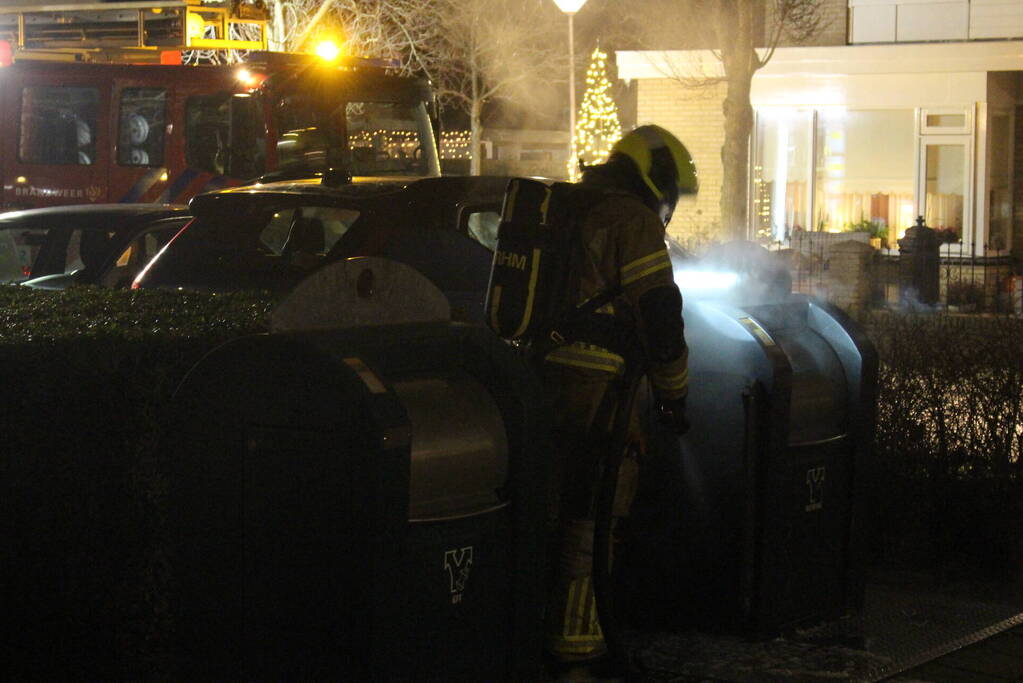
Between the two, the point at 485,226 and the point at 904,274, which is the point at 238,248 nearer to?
the point at 485,226

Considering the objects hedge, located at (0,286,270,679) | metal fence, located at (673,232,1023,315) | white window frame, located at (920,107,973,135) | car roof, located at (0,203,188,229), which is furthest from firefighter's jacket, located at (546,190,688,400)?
white window frame, located at (920,107,973,135)

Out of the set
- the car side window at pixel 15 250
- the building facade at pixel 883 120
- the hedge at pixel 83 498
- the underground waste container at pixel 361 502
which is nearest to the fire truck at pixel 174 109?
the car side window at pixel 15 250

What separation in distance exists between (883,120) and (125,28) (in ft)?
39.8

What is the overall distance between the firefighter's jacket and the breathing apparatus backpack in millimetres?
36

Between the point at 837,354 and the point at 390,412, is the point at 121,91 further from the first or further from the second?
the point at 390,412

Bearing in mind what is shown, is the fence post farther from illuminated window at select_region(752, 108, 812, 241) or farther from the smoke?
the smoke

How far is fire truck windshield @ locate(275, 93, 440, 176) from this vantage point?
15.5 m

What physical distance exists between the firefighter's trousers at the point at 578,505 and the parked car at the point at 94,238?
220 inches

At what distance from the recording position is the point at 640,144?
4.80 meters

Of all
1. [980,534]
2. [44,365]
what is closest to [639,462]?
[44,365]

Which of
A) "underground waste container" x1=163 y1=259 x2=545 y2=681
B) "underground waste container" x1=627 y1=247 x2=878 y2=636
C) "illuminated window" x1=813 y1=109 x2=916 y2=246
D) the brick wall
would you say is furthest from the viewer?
the brick wall

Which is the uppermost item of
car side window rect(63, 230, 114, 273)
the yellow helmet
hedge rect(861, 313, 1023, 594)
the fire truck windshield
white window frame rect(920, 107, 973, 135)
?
white window frame rect(920, 107, 973, 135)

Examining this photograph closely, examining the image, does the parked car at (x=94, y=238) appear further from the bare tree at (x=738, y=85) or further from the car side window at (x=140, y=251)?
the bare tree at (x=738, y=85)

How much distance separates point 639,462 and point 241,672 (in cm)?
155
